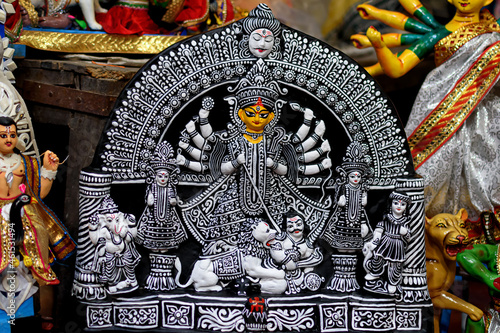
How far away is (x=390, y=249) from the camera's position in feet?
9.21

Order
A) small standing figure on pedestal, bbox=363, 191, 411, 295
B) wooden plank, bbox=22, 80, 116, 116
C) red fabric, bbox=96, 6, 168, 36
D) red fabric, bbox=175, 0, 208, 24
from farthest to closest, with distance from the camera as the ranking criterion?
red fabric, bbox=175, 0, 208, 24
red fabric, bbox=96, 6, 168, 36
wooden plank, bbox=22, 80, 116, 116
small standing figure on pedestal, bbox=363, 191, 411, 295

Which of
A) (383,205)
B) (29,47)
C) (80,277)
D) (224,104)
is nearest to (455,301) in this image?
(383,205)

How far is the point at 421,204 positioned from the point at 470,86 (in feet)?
2.32

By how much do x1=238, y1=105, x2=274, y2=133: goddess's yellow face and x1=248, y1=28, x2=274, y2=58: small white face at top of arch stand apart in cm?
22

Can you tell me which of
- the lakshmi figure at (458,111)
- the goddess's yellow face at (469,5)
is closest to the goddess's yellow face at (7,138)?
the lakshmi figure at (458,111)

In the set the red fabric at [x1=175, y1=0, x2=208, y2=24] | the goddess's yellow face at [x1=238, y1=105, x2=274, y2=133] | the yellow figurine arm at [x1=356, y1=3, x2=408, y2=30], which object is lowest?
the goddess's yellow face at [x1=238, y1=105, x2=274, y2=133]

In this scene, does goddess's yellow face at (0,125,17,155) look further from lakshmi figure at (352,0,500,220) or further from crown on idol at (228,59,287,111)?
lakshmi figure at (352,0,500,220)

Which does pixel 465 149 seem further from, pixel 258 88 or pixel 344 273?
pixel 258 88

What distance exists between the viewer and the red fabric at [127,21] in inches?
145

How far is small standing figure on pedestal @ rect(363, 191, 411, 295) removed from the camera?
9.21ft

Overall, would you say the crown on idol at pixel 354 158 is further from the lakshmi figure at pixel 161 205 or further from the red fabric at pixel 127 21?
the red fabric at pixel 127 21

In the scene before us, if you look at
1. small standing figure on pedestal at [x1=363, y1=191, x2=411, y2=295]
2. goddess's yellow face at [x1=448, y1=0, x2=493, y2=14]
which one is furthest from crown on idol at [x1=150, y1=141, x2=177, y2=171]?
goddess's yellow face at [x1=448, y1=0, x2=493, y2=14]

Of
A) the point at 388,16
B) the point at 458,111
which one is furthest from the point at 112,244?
the point at 388,16

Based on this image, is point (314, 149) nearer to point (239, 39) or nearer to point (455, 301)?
point (239, 39)
